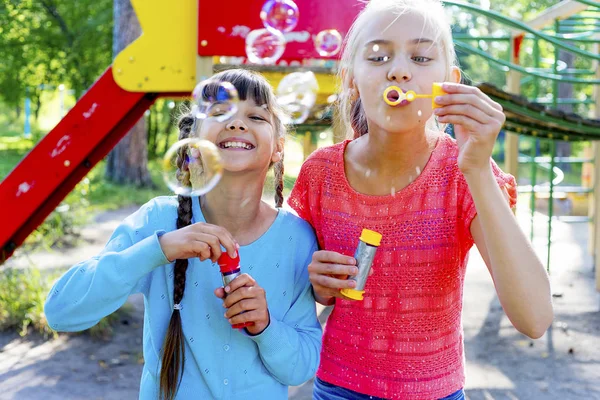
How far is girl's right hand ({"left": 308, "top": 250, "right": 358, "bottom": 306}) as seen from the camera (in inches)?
60.6

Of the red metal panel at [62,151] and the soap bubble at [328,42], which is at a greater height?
the soap bubble at [328,42]

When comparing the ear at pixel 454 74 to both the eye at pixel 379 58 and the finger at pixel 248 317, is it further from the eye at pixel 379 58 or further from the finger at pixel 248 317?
the finger at pixel 248 317

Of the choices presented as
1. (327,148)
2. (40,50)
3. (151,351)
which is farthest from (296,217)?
(40,50)

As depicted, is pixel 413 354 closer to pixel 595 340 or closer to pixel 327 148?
pixel 327 148

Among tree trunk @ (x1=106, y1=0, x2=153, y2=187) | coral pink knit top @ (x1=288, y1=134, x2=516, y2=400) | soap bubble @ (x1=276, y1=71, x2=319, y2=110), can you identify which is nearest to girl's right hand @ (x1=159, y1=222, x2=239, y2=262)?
coral pink knit top @ (x1=288, y1=134, x2=516, y2=400)

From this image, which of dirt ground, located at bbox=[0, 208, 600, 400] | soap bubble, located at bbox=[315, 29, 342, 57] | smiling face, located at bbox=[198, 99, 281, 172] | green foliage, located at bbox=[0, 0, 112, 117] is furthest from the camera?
green foliage, located at bbox=[0, 0, 112, 117]

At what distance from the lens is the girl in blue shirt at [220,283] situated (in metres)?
1.54

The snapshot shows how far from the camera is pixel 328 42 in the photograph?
3365mm

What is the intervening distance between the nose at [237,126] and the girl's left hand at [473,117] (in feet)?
1.73

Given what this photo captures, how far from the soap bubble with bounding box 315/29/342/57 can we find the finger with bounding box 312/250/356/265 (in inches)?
73.2

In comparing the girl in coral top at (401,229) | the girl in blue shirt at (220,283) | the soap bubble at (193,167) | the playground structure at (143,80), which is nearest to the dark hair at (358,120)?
the girl in coral top at (401,229)

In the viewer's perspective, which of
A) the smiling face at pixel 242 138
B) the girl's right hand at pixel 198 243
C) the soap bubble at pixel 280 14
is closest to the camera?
the girl's right hand at pixel 198 243

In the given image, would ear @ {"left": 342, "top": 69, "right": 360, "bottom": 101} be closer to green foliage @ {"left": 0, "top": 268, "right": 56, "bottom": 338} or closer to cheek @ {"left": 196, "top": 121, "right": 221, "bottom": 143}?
cheek @ {"left": 196, "top": 121, "right": 221, "bottom": 143}

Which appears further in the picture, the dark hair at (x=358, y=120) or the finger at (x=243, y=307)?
the dark hair at (x=358, y=120)
